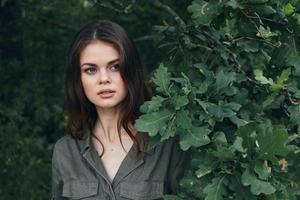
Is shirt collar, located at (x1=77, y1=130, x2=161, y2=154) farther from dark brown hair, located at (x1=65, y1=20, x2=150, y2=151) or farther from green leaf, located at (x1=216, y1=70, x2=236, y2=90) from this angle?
green leaf, located at (x1=216, y1=70, x2=236, y2=90)

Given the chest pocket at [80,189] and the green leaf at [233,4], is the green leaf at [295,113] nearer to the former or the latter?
the green leaf at [233,4]

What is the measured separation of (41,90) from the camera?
530 cm

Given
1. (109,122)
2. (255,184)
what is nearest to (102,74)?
(109,122)

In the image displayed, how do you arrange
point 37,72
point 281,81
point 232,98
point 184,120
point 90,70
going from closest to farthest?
point 184,120 → point 281,81 → point 232,98 → point 90,70 → point 37,72

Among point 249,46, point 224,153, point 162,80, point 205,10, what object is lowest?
point 224,153

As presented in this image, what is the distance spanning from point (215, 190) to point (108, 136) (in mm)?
672

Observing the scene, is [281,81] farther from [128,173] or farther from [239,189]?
[128,173]

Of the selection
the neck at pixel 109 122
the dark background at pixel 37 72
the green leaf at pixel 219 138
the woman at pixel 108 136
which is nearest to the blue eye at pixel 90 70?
the woman at pixel 108 136

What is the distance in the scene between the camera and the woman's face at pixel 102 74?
8.84ft

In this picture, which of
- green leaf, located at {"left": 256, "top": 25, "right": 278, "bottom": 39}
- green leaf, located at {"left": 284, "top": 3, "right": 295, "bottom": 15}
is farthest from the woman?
green leaf, located at {"left": 284, "top": 3, "right": 295, "bottom": 15}

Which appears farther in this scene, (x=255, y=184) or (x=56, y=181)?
(x=56, y=181)

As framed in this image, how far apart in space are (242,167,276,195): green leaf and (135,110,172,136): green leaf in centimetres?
33

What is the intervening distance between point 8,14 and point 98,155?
9.87ft

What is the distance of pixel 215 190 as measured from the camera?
2.37m
